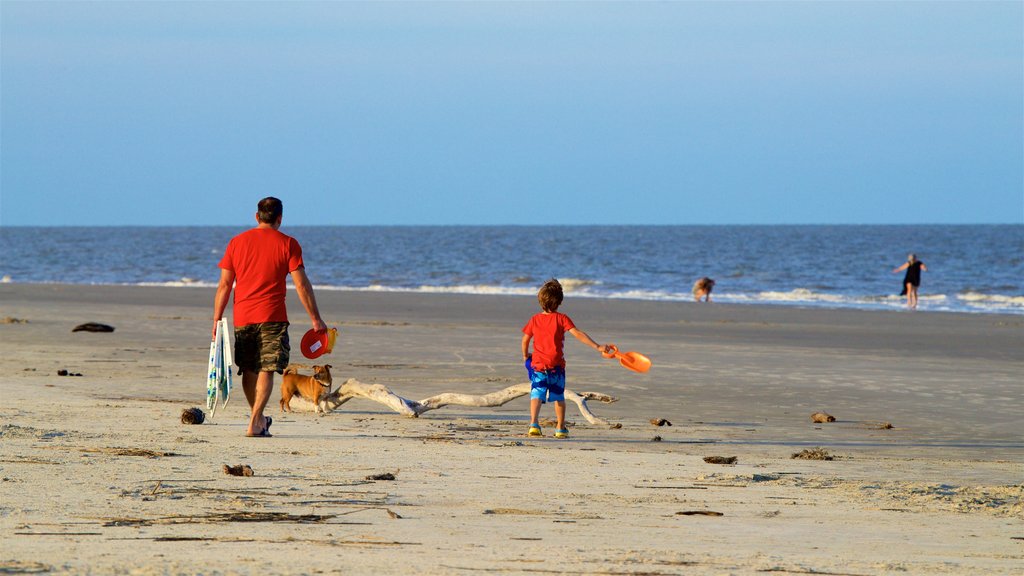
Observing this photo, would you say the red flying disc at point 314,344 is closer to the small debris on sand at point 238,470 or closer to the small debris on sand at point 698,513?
the small debris on sand at point 238,470

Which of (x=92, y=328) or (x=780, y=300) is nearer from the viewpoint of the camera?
(x=92, y=328)

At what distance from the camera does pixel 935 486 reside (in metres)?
6.99

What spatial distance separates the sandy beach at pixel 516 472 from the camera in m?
5.04

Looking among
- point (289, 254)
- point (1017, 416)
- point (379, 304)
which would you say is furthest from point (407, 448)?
point (379, 304)

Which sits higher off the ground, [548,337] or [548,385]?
[548,337]

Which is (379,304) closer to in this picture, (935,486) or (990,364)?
(990,364)

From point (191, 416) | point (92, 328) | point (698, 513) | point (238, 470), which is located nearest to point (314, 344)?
point (191, 416)

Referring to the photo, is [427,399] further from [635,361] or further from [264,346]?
[264,346]

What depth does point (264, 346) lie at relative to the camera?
8.34 meters

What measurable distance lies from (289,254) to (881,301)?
91.5ft

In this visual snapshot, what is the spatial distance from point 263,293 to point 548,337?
2.13m

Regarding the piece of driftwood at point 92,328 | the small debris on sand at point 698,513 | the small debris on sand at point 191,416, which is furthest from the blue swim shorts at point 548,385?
the piece of driftwood at point 92,328

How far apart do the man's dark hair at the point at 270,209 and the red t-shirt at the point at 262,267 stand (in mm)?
76

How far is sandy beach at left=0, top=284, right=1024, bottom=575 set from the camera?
16.5 ft
